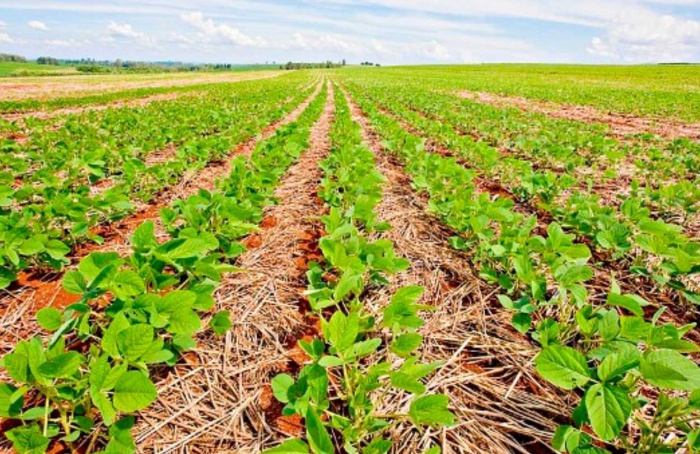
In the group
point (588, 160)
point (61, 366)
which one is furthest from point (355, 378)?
point (588, 160)

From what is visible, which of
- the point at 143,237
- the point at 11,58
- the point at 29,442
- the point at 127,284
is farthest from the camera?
the point at 11,58

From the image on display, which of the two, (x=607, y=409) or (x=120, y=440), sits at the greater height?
(x=607, y=409)

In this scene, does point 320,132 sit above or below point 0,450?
above

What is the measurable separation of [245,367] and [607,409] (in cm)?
159

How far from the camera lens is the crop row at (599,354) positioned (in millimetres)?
1362

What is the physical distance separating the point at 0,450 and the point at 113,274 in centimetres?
75

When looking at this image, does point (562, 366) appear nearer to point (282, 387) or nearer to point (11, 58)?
point (282, 387)

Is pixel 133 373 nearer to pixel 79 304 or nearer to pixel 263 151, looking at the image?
pixel 79 304

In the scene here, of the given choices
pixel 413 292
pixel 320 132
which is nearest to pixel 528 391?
pixel 413 292

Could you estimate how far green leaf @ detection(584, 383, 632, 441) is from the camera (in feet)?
4.19

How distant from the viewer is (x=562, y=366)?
1.47 m

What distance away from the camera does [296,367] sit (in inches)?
79.7

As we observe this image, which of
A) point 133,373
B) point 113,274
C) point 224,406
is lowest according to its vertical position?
point 224,406

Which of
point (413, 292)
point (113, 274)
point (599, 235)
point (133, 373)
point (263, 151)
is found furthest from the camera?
point (263, 151)
